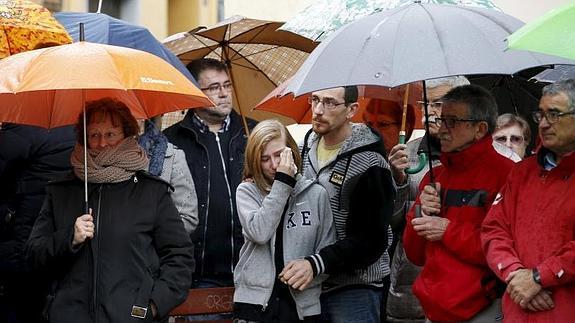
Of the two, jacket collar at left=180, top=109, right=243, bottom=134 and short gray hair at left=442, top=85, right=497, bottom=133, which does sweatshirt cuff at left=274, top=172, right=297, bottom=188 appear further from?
jacket collar at left=180, top=109, right=243, bottom=134

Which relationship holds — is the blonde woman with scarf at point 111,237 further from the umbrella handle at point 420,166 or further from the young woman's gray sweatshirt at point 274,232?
the umbrella handle at point 420,166

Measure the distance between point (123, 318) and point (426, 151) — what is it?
79.0 inches

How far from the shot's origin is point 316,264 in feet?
21.3

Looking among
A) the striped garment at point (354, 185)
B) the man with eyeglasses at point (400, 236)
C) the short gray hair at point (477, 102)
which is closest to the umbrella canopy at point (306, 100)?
the man with eyeglasses at point (400, 236)

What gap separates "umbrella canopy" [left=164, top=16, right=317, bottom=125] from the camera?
8.43 m

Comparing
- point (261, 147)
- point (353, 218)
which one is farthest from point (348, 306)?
point (261, 147)

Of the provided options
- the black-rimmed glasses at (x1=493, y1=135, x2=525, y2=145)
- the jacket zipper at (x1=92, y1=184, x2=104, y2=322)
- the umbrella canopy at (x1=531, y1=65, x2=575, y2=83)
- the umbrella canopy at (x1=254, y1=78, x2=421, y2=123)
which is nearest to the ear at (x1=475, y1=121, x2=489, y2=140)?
the umbrella canopy at (x1=531, y1=65, x2=575, y2=83)

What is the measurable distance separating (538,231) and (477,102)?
98 cm

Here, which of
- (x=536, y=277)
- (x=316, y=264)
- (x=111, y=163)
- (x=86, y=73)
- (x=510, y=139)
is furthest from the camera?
(x=510, y=139)

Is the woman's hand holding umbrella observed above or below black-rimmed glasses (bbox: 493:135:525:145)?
above

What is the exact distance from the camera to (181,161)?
23.8 feet

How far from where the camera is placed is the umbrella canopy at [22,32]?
6.73 meters

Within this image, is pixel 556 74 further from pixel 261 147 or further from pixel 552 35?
pixel 261 147

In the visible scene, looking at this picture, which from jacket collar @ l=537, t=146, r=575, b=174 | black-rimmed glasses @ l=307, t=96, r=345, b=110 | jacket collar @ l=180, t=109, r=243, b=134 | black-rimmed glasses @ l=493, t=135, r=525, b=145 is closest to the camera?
jacket collar @ l=537, t=146, r=575, b=174
